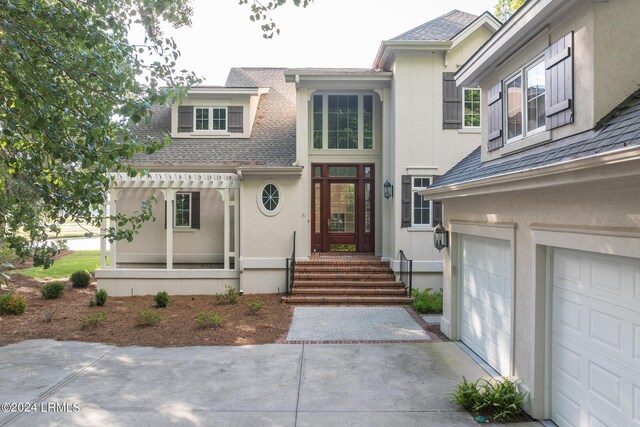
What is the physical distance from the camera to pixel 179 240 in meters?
13.5

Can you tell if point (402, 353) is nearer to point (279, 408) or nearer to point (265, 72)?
point (279, 408)

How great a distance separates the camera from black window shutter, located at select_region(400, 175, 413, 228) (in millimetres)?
11719

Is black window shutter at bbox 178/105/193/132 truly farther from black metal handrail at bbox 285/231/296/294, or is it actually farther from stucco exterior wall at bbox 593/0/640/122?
stucco exterior wall at bbox 593/0/640/122

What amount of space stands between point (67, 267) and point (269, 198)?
36.9 feet

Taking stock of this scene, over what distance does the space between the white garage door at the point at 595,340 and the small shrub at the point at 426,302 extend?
513 centimetres

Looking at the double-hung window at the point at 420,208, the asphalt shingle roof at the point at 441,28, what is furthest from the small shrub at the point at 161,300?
the asphalt shingle roof at the point at 441,28

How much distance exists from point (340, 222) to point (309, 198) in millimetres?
1349

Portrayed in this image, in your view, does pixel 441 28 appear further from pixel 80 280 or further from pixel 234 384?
pixel 80 280

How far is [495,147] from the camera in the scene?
22.6 ft

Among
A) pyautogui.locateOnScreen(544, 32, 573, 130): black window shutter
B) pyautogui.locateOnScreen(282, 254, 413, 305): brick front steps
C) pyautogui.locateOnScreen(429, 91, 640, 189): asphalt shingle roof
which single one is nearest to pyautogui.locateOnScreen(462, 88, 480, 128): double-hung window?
pyautogui.locateOnScreen(282, 254, 413, 305): brick front steps

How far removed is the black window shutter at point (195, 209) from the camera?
44.5 feet

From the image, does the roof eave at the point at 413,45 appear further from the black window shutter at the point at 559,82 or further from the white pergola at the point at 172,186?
the black window shutter at the point at 559,82

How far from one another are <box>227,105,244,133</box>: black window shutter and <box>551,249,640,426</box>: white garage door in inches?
451

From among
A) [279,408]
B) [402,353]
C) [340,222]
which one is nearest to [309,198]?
[340,222]
